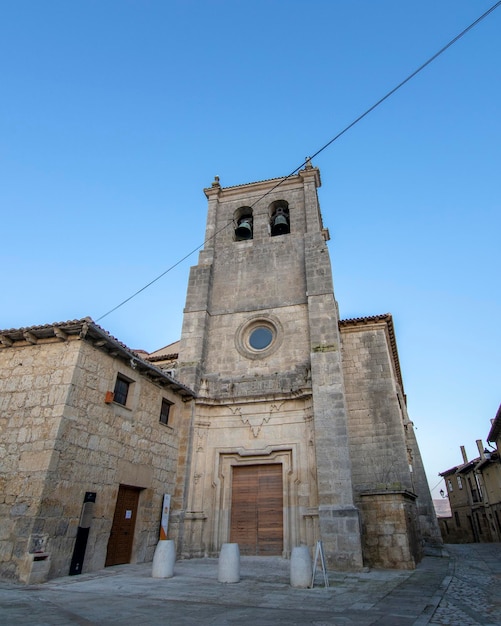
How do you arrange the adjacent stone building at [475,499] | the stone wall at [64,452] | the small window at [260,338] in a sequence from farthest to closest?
the adjacent stone building at [475,499], the small window at [260,338], the stone wall at [64,452]

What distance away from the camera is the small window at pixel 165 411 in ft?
40.6

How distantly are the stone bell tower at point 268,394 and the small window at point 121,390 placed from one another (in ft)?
10.1

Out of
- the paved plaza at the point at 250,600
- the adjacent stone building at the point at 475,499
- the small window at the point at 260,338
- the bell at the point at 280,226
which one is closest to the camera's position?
the paved plaza at the point at 250,600

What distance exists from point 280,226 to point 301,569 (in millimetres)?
13090

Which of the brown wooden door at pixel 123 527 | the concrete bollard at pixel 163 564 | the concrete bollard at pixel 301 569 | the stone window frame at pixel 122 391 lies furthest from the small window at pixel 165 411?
the concrete bollard at pixel 301 569

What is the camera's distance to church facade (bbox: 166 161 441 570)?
11.0 metres

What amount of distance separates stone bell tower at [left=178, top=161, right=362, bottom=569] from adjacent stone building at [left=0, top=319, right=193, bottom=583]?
2080 mm

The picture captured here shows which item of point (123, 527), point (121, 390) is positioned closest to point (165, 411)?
point (121, 390)

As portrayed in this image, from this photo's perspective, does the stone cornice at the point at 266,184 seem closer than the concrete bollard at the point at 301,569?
No

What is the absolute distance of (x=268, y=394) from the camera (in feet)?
42.9

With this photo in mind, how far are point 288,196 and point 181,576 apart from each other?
1460 centimetres

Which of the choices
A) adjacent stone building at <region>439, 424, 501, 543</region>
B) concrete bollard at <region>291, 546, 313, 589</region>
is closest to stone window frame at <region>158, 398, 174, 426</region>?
concrete bollard at <region>291, 546, 313, 589</region>

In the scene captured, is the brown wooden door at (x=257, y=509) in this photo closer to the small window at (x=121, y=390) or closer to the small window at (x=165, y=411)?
the small window at (x=165, y=411)

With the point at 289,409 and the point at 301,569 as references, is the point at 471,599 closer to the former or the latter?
the point at 301,569
